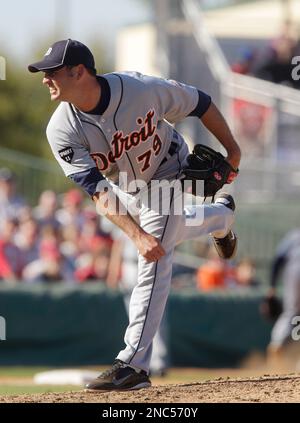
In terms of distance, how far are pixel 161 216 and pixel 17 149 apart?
82.2 feet

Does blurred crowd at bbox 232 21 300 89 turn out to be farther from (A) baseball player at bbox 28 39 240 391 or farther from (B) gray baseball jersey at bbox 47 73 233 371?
(B) gray baseball jersey at bbox 47 73 233 371

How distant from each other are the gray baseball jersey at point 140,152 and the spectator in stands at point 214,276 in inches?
273

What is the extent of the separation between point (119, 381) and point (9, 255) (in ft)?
21.0

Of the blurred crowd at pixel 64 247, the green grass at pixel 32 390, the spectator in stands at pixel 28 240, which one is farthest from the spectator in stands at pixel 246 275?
the green grass at pixel 32 390

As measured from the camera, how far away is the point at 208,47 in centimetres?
1777

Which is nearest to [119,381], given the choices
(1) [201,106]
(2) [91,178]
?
(2) [91,178]

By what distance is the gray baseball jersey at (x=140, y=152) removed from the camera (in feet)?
19.7

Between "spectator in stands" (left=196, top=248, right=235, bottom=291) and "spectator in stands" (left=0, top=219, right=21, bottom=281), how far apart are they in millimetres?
2491

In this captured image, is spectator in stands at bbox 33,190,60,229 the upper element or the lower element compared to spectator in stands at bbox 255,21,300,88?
lower

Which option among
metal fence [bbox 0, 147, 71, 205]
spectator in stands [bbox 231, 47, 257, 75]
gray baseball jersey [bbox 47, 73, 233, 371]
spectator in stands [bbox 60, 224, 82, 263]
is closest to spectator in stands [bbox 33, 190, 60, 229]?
spectator in stands [bbox 60, 224, 82, 263]

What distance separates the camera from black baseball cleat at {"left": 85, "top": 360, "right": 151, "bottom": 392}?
6199 mm

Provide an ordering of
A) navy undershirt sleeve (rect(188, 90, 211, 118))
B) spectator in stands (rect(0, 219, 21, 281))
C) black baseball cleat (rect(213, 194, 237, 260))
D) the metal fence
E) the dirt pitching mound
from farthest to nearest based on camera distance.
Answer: the metal fence → spectator in stands (rect(0, 219, 21, 281)) → black baseball cleat (rect(213, 194, 237, 260)) → navy undershirt sleeve (rect(188, 90, 211, 118)) → the dirt pitching mound

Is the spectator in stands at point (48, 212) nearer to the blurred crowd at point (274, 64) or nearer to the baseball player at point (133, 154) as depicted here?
the blurred crowd at point (274, 64)

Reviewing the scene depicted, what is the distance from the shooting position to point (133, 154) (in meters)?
6.23
